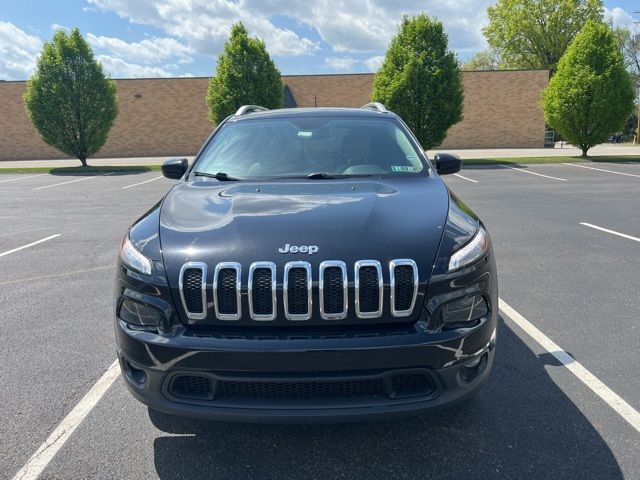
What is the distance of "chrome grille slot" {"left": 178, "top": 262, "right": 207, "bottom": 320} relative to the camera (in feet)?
7.16

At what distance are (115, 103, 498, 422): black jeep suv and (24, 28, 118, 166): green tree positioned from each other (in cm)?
2364

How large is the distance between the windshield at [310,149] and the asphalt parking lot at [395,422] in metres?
1.59

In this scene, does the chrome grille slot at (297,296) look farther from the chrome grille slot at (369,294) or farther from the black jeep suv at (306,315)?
the chrome grille slot at (369,294)

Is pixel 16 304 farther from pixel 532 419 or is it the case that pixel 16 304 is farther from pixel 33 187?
pixel 33 187

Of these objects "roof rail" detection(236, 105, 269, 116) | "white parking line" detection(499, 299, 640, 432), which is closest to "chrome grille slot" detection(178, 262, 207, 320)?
"white parking line" detection(499, 299, 640, 432)

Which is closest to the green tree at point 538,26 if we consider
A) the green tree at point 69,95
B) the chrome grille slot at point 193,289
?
the green tree at point 69,95

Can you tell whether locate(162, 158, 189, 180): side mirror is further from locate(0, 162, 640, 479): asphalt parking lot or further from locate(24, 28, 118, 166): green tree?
locate(24, 28, 118, 166): green tree

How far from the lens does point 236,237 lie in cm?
233

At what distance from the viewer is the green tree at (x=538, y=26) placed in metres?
49.2


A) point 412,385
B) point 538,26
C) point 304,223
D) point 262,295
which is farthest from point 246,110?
point 538,26

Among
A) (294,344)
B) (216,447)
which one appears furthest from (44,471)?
(294,344)

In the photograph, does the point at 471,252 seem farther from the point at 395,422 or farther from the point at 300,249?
the point at 395,422

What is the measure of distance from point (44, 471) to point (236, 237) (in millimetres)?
1476

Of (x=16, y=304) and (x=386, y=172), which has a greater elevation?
(x=386, y=172)
